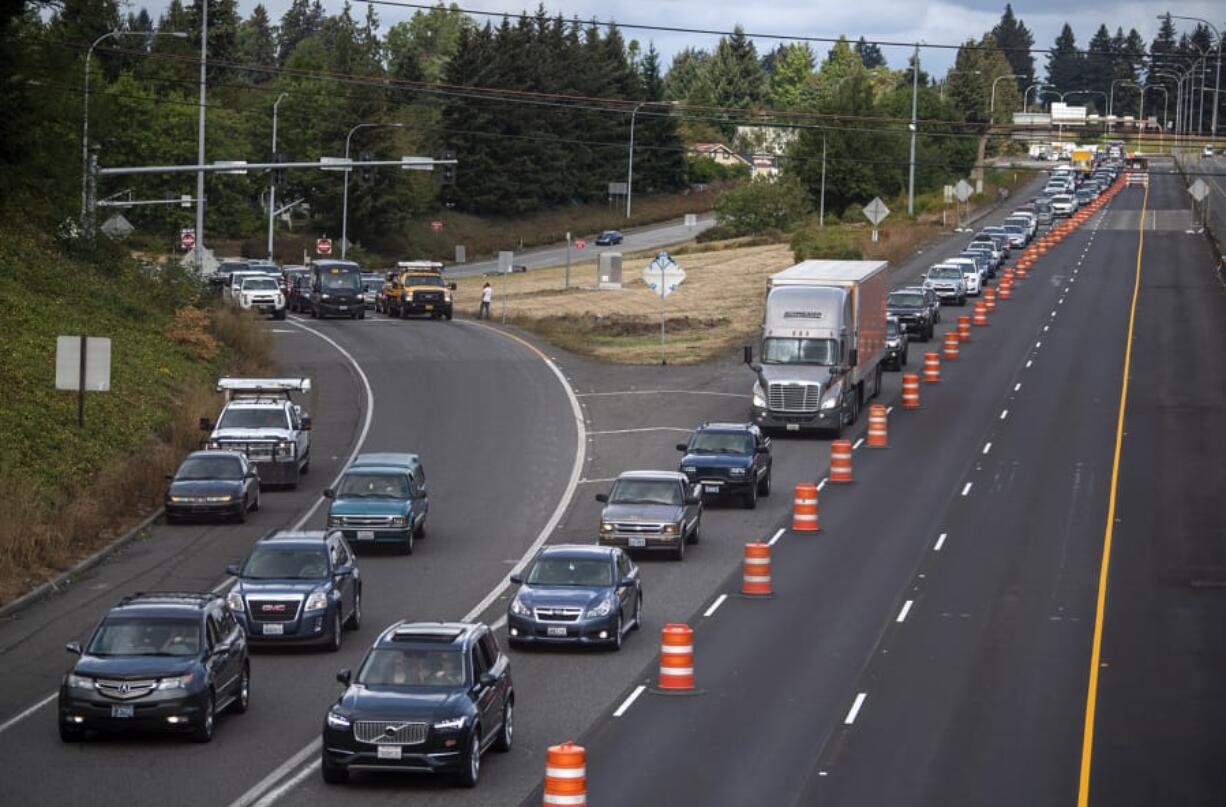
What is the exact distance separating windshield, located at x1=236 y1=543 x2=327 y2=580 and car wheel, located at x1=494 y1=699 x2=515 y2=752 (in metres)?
6.11

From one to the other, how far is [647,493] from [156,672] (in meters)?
14.7

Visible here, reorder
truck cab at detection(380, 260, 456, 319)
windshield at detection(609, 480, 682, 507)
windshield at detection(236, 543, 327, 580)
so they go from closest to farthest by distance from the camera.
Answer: windshield at detection(236, 543, 327, 580)
windshield at detection(609, 480, 682, 507)
truck cab at detection(380, 260, 456, 319)

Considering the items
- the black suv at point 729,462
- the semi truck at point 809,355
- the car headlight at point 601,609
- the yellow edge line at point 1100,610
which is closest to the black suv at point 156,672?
the car headlight at point 601,609

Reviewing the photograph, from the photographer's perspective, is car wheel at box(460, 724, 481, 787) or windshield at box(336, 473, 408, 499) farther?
windshield at box(336, 473, 408, 499)

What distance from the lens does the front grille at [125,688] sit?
21.0 metres

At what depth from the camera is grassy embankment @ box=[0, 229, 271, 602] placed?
34.6m

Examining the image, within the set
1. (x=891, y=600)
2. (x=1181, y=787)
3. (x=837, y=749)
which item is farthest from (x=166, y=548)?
(x=1181, y=787)

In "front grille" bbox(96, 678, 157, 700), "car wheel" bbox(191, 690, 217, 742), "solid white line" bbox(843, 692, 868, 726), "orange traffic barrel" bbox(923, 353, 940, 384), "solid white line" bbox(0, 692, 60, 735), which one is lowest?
"solid white line" bbox(0, 692, 60, 735)

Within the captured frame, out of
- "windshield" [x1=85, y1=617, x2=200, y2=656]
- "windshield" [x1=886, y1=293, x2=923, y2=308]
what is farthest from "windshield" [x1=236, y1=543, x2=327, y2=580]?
"windshield" [x1=886, y1=293, x2=923, y2=308]

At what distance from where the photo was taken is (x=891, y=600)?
30766mm

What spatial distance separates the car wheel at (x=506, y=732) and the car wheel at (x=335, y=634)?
543 cm

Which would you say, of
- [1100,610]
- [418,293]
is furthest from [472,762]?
[418,293]

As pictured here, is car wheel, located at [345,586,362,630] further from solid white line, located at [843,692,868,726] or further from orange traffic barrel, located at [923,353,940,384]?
orange traffic barrel, located at [923,353,940,384]

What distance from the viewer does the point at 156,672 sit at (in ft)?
69.5
